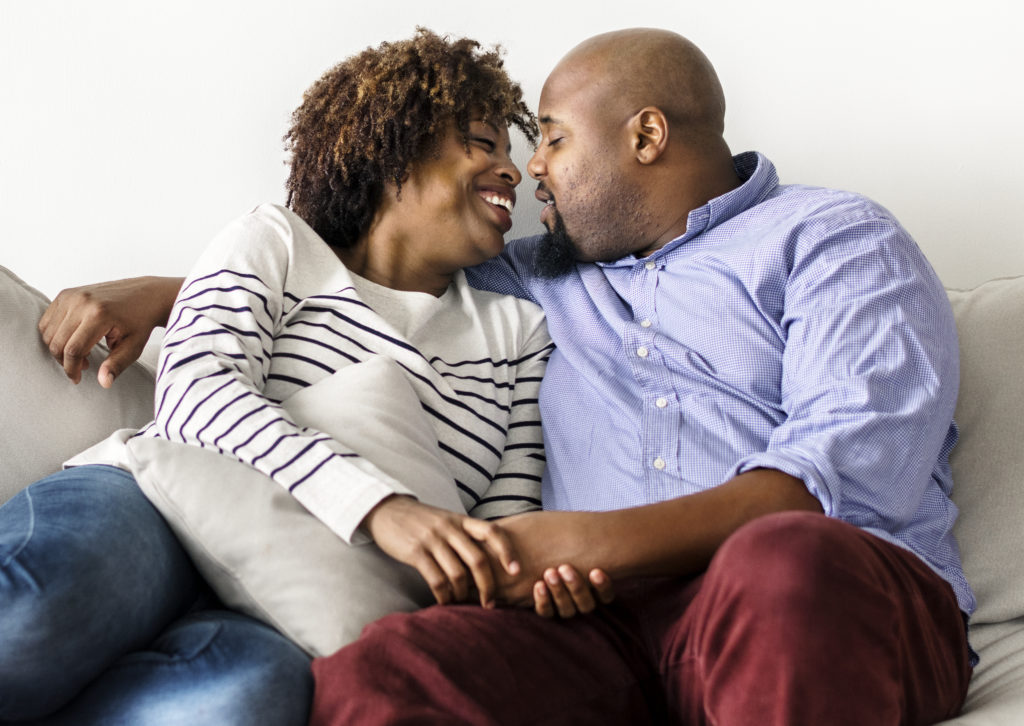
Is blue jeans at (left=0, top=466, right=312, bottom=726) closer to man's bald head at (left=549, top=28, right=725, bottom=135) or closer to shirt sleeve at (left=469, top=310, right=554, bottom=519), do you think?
shirt sleeve at (left=469, top=310, right=554, bottom=519)

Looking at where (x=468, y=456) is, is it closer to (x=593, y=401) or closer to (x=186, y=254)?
(x=593, y=401)

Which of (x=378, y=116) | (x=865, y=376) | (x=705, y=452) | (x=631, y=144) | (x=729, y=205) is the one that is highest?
(x=378, y=116)

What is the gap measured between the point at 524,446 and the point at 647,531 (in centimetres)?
45

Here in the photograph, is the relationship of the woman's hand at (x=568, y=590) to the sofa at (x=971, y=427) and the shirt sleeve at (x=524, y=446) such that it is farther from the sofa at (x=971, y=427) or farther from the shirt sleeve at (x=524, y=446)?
the sofa at (x=971, y=427)

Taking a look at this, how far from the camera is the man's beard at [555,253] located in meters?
1.57

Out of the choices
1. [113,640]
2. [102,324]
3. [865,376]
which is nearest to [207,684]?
[113,640]

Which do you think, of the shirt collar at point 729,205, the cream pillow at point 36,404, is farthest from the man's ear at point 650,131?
the cream pillow at point 36,404

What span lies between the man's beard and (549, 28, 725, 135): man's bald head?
0.20 m

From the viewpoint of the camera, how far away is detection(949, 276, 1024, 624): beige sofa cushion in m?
1.31

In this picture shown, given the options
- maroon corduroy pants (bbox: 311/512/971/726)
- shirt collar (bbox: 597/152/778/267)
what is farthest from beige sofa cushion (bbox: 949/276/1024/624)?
shirt collar (bbox: 597/152/778/267)

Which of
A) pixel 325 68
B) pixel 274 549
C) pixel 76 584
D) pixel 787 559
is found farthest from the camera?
pixel 325 68

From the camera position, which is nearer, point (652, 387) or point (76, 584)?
point (76, 584)

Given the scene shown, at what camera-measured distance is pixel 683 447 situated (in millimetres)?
1316

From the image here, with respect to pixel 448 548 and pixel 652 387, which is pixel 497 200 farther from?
pixel 448 548
